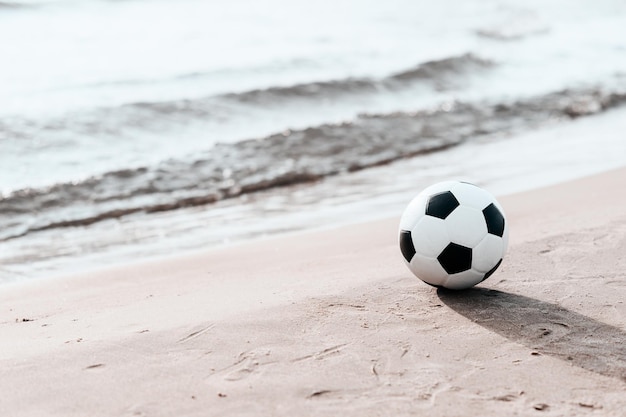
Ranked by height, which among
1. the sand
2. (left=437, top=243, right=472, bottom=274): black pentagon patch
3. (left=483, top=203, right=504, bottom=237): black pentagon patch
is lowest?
the sand

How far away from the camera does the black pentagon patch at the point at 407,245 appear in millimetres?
4418

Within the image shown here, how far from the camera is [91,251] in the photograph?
21.6 feet

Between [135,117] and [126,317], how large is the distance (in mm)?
7514

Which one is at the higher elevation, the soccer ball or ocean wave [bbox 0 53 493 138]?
ocean wave [bbox 0 53 493 138]

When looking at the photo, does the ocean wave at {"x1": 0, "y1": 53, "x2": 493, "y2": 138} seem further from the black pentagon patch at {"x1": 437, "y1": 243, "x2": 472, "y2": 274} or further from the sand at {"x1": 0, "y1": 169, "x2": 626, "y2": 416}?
the black pentagon patch at {"x1": 437, "y1": 243, "x2": 472, "y2": 274}

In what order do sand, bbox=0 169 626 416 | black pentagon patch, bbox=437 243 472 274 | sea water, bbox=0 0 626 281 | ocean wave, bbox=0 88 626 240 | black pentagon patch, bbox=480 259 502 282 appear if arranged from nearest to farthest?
sand, bbox=0 169 626 416 < black pentagon patch, bbox=437 243 472 274 < black pentagon patch, bbox=480 259 502 282 < sea water, bbox=0 0 626 281 < ocean wave, bbox=0 88 626 240

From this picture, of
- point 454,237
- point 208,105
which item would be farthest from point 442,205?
point 208,105

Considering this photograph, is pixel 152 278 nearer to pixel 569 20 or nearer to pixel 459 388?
pixel 459 388

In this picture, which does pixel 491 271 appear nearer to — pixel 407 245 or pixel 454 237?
pixel 454 237

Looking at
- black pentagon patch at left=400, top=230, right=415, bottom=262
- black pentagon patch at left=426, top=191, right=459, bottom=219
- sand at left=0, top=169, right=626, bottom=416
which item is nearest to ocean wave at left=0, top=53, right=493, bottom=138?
sand at left=0, top=169, right=626, bottom=416

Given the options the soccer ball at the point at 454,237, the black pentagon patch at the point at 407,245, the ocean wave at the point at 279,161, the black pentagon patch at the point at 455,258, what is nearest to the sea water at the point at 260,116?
the ocean wave at the point at 279,161

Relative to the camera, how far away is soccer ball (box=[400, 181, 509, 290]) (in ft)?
14.2

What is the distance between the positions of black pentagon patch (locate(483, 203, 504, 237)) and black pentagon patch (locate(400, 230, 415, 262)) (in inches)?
16.5

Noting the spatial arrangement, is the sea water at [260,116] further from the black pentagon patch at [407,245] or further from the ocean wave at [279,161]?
the black pentagon patch at [407,245]
